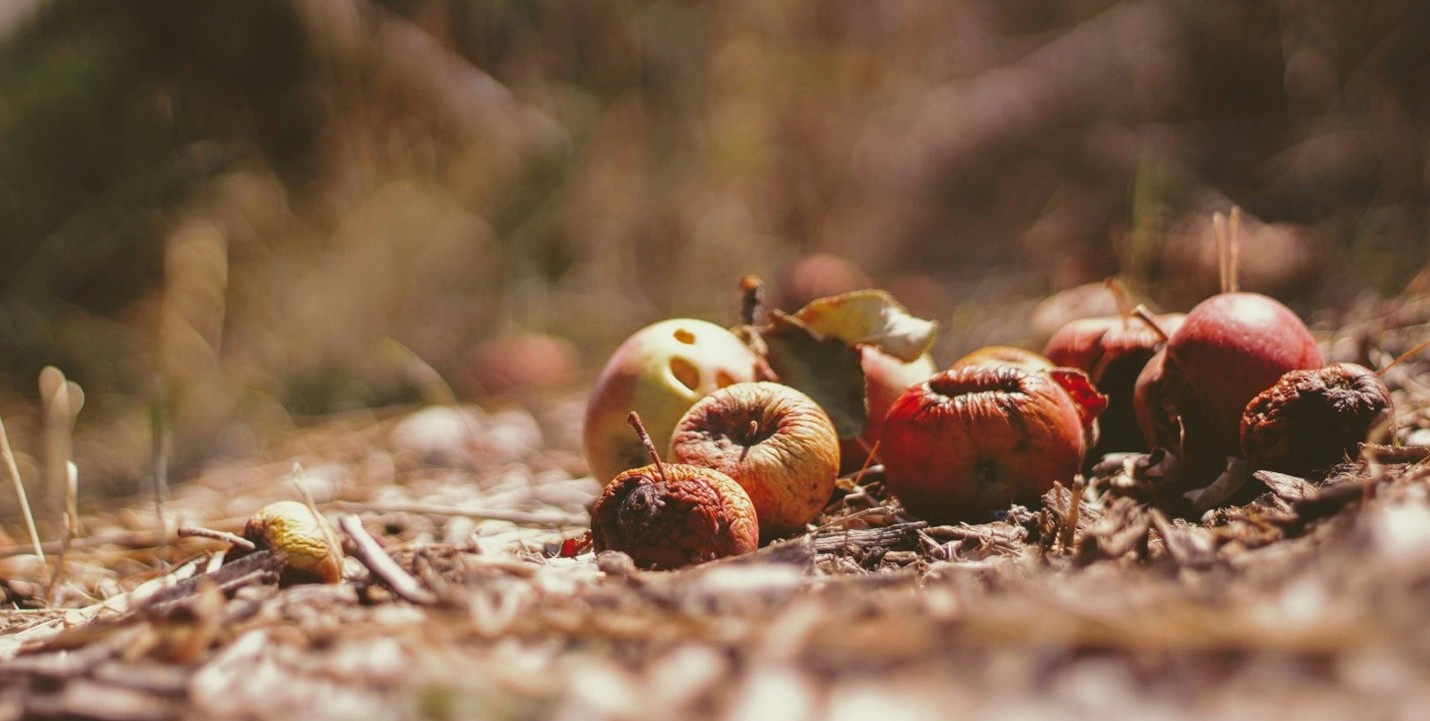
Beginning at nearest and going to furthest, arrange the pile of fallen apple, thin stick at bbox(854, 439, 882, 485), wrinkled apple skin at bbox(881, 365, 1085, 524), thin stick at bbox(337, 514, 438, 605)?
thin stick at bbox(337, 514, 438, 605) → the pile of fallen apple → wrinkled apple skin at bbox(881, 365, 1085, 524) → thin stick at bbox(854, 439, 882, 485)

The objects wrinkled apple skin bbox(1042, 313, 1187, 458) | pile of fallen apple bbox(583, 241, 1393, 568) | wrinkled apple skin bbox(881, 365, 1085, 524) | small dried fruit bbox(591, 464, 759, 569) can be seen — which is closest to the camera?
small dried fruit bbox(591, 464, 759, 569)

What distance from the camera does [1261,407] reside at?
2189 mm

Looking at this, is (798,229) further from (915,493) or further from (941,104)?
(915,493)

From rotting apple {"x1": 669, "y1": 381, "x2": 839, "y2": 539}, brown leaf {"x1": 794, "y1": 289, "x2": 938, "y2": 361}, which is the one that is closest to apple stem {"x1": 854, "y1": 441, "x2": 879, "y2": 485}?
rotting apple {"x1": 669, "y1": 381, "x2": 839, "y2": 539}

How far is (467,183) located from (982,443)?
177 inches

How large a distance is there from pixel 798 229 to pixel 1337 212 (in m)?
2.94

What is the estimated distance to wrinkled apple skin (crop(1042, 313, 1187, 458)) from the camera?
2688 mm

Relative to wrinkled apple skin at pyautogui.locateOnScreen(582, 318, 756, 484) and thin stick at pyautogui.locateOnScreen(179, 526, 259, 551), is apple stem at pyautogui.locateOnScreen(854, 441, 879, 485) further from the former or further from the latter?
thin stick at pyautogui.locateOnScreen(179, 526, 259, 551)

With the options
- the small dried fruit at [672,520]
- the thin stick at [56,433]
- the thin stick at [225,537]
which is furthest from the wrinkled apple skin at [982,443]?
the thin stick at [56,433]

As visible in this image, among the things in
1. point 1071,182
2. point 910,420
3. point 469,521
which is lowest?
point 469,521

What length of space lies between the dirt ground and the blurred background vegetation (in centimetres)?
325

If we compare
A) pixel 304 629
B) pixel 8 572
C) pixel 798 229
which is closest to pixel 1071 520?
pixel 304 629

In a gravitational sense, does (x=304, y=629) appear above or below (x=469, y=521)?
above

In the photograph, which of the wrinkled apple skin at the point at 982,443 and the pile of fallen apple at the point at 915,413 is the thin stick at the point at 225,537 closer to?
the pile of fallen apple at the point at 915,413
